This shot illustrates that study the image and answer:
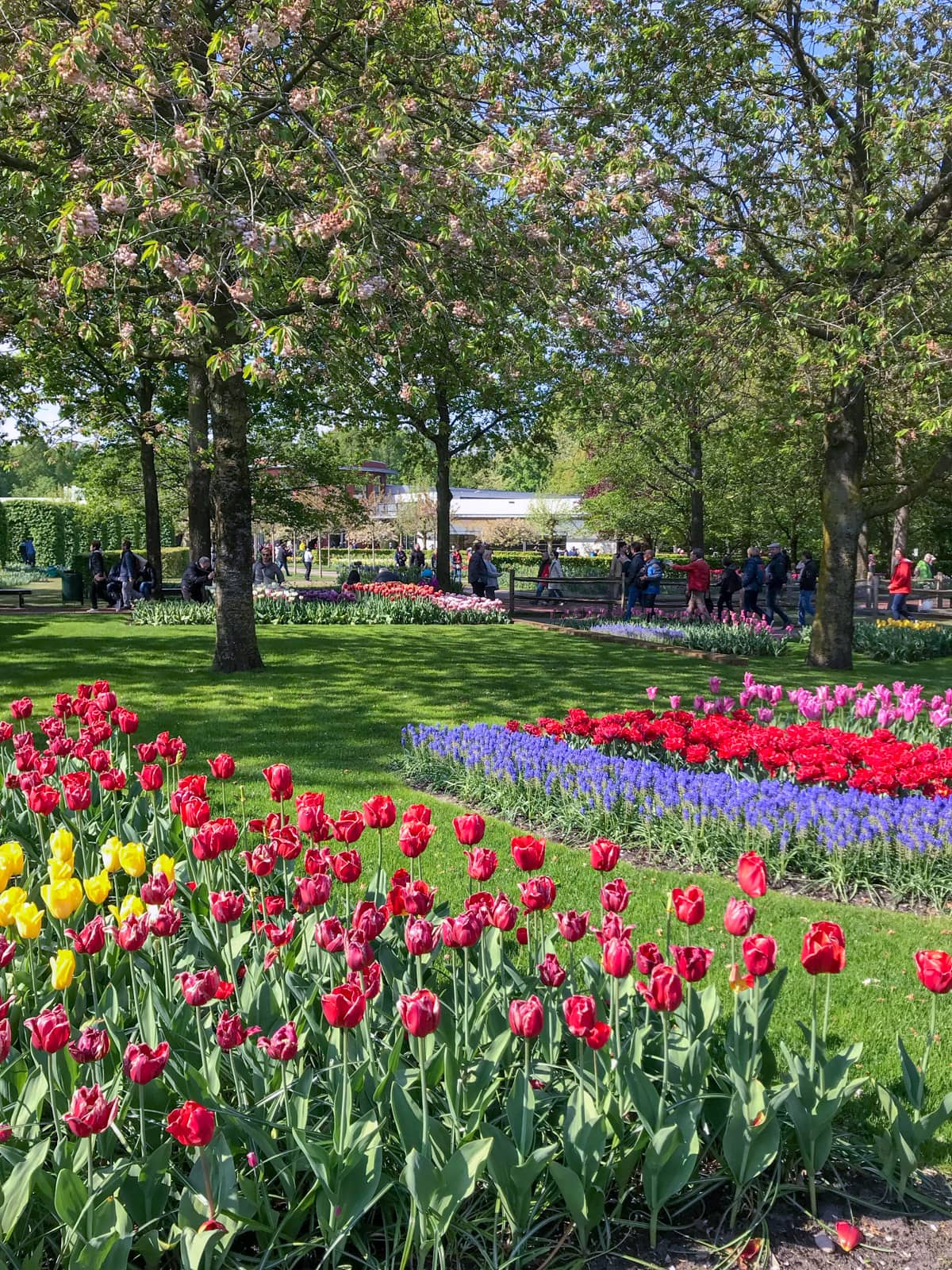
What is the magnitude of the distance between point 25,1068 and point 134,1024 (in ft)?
1.42

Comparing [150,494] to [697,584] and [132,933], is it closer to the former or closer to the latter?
[697,584]

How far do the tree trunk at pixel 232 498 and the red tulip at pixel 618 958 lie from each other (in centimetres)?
907

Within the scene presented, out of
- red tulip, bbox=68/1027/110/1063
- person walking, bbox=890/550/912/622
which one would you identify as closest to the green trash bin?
person walking, bbox=890/550/912/622

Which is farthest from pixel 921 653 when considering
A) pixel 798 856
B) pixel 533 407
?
pixel 798 856

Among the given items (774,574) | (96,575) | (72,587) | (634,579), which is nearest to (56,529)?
(72,587)

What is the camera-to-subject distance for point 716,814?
5234 millimetres

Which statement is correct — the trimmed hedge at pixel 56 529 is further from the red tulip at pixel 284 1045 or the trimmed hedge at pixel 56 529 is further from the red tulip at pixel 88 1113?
the red tulip at pixel 88 1113

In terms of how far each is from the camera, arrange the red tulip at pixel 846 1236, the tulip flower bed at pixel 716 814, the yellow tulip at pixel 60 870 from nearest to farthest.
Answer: the red tulip at pixel 846 1236 → the yellow tulip at pixel 60 870 → the tulip flower bed at pixel 716 814

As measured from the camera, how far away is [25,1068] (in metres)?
2.48

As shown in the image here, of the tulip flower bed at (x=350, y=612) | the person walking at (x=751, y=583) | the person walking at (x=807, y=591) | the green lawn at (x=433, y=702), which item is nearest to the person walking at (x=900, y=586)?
the person walking at (x=807, y=591)

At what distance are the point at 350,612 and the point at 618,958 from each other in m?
17.3

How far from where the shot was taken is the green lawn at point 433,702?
3.95m

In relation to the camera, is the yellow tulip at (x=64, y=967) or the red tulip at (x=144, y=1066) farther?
the yellow tulip at (x=64, y=967)

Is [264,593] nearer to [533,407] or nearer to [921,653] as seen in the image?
[533,407]
